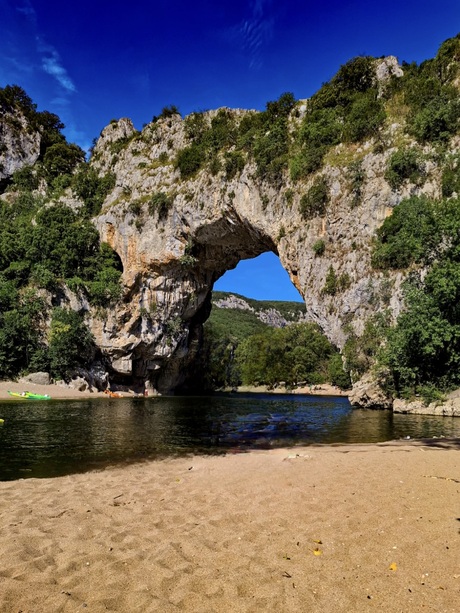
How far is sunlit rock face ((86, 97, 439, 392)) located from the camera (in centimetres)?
3033

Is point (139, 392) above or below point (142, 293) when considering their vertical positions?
below

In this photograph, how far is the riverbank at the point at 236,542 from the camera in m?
3.23

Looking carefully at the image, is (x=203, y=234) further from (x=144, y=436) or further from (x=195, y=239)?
(x=144, y=436)

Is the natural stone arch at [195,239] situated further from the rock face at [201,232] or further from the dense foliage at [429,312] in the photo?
the dense foliage at [429,312]

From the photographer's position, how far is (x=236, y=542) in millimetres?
4438

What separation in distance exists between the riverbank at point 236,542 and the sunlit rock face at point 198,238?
78.5 ft

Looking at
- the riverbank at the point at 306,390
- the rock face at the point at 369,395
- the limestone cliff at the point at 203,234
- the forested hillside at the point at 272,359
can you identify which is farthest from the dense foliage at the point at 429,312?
the forested hillside at the point at 272,359

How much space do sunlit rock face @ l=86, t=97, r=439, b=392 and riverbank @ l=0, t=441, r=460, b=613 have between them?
78.5 feet

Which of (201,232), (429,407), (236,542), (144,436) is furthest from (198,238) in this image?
(236,542)

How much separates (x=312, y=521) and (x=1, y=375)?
40.6 meters

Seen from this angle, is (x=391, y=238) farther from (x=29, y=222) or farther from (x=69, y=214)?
(x=29, y=222)

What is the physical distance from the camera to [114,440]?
13312mm

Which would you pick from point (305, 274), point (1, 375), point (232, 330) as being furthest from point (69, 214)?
point (232, 330)

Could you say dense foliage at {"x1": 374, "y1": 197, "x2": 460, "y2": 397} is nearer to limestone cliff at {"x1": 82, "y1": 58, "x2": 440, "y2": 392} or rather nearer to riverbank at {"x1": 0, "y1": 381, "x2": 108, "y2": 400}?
limestone cliff at {"x1": 82, "y1": 58, "x2": 440, "y2": 392}
